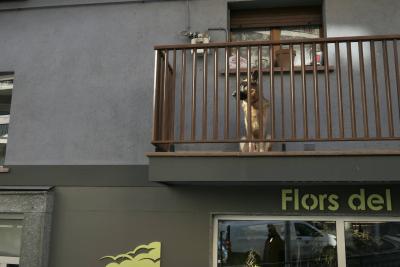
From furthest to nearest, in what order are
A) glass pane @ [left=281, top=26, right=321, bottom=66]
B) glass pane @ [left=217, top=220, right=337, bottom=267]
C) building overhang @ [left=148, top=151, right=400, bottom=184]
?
1. glass pane @ [left=281, top=26, right=321, bottom=66]
2. glass pane @ [left=217, top=220, right=337, bottom=267]
3. building overhang @ [left=148, top=151, right=400, bottom=184]

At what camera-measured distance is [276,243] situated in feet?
16.8

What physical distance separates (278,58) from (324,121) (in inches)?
36.7

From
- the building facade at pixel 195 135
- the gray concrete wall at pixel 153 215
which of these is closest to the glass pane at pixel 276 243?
the building facade at pixel 195 135

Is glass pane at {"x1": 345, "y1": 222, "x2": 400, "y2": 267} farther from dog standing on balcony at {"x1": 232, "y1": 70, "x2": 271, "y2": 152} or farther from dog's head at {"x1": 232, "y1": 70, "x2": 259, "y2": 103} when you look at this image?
dog's head at {"x1": 232, "y1": 70, "x2": 259, "y2": 103}

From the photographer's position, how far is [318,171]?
440 cm

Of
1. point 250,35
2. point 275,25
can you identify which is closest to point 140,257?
point 250,35

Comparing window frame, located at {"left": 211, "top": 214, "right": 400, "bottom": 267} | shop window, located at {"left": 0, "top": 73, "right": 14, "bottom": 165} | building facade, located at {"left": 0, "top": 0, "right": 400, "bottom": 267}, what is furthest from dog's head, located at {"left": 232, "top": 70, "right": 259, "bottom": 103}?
shop window, located at {"left": 0, "top": 73, "right": 14, "bottom": 165}

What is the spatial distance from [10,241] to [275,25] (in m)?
4.23

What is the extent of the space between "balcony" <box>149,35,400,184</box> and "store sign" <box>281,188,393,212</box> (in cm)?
48

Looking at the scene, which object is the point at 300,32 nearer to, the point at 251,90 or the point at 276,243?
the point at 251,90

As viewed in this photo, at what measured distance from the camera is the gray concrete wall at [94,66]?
5520mm

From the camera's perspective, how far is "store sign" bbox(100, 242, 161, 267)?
16.9ft

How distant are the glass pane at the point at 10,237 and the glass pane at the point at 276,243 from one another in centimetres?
244

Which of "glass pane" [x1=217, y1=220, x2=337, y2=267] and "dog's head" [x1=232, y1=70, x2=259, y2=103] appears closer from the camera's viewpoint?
"dog's head" [x1=232, y1=70, x2=259, y2=103]
